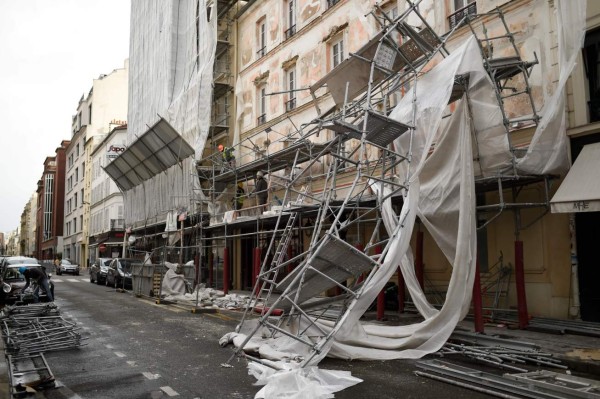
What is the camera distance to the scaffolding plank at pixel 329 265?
766 cm

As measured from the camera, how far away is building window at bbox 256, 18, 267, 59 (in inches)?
875

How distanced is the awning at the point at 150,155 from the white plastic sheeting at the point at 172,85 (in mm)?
401

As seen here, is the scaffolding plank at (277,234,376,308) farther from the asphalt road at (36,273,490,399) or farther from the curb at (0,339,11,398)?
the curb at (0,339,11,398)

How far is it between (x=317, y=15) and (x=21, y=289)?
1320 cm

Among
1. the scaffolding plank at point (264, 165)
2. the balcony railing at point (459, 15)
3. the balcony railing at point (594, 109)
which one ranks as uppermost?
the balcony railing at point (459, 15)

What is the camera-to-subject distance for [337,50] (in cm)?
1781

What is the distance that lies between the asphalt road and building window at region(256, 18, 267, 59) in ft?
45.3

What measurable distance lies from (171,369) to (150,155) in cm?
2024

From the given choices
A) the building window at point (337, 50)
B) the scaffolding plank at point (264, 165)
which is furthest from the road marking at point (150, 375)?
the building window at point (337, 50)

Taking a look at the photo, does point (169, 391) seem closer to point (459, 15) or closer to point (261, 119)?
point (459, 15)

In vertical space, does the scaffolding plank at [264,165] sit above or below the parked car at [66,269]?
above

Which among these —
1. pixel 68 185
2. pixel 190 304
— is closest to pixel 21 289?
pixel 190 304

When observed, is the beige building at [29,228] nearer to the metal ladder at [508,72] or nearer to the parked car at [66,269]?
the parked car at [66,269]

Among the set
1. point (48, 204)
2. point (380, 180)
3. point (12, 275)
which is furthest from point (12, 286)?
point (48, 204)
